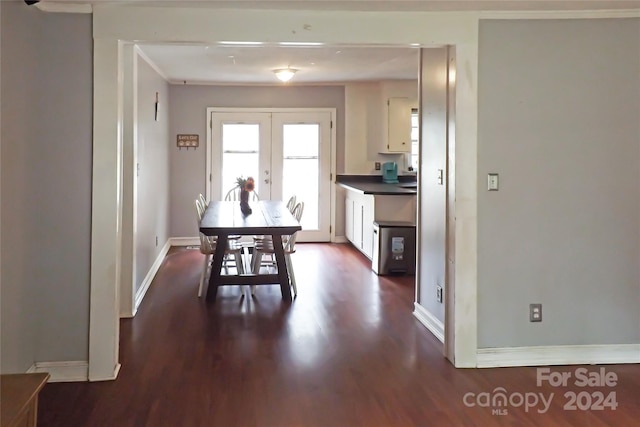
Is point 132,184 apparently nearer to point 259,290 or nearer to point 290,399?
point 259,290

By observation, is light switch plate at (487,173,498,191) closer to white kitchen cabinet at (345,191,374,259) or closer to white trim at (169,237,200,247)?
white kitchen cabinet at (345,191,374,259)

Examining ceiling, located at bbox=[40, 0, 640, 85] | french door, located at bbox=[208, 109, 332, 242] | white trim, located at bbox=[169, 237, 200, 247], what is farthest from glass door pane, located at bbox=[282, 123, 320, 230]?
white trim, located at bbox=[169, 237, 200, 247]

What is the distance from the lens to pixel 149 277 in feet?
18.6

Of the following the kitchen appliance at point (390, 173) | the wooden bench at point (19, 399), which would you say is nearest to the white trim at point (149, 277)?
the wooden bench at point (19, 399)

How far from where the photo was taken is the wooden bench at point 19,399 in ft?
5.53

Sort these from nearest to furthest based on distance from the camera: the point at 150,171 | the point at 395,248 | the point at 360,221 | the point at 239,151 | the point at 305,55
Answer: the point at 305,55, the point at 150,171, the point at 395,248, the point at 360,221, the point at 239,151

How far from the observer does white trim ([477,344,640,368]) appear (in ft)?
11.4

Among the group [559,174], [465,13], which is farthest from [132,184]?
[559,174]

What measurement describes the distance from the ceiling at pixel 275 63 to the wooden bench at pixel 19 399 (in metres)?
3.26

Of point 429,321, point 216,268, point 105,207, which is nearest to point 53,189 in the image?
point 105,207

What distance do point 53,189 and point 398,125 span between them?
5.44 meters

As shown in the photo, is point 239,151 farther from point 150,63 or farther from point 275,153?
point 150,63

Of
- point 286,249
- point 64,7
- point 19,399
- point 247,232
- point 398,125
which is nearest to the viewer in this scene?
point 19,399

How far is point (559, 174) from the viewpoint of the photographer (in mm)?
3477
